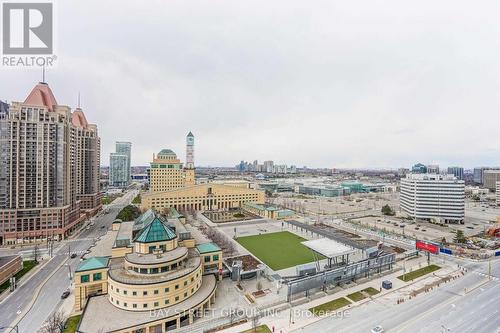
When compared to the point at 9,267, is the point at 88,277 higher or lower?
higher

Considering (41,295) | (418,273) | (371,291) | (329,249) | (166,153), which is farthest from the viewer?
(166,153)

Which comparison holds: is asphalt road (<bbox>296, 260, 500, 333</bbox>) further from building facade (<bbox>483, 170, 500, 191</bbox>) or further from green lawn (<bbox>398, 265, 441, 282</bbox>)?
building facade (<bbox>483, 170, 500, 191</bbox>)

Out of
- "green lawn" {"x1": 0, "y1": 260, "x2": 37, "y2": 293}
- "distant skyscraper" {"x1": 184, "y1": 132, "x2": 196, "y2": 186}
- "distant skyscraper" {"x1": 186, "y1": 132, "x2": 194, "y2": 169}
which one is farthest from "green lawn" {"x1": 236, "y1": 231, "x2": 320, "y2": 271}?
"distant skyscraper" {"x1": 186, "y1": 132, "x2": 194, "y2": 169}

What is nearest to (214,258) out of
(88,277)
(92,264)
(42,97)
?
(92,264)

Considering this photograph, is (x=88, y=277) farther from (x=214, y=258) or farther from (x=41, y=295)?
(x=214, y=258)

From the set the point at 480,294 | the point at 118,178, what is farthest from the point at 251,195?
the point at 118,178

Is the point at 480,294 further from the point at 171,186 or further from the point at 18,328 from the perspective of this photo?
the point at 171,186
